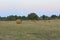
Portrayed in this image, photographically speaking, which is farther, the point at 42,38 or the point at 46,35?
the point at 46,35

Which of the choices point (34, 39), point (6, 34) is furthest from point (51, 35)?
point (6, 34)

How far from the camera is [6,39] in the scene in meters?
12.4

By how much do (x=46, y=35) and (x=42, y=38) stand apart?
0.99m

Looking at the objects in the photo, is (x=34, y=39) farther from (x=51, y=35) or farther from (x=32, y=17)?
(x=32, y=17)

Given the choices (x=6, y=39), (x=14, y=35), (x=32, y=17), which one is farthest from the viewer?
(x=32, y=17)

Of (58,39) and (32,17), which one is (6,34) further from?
(32,17)

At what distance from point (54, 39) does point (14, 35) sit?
269cm

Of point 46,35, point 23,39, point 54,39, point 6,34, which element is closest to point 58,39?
point 54,39

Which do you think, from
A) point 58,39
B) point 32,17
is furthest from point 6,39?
point 32,17

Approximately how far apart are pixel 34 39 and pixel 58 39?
5.61 ft

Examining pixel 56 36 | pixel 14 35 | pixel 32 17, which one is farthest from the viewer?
pixel 32 17

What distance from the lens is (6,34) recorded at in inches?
540

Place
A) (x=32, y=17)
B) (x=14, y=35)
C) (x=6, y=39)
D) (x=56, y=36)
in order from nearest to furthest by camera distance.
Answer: (x=6, y=39) < (x=14, y=35) < (x=56, y=36) < (x=32, y=17)

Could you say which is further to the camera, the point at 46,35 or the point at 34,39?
the point at 46,35
